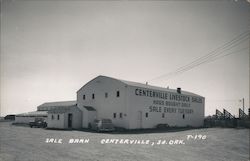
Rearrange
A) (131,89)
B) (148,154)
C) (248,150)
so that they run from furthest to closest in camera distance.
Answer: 1. (131,89)
2. (248,150)
3. (148,154)

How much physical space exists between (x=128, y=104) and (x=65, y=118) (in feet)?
33.3

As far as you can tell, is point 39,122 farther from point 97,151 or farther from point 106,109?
point 97,151

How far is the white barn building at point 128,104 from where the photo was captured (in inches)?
1511

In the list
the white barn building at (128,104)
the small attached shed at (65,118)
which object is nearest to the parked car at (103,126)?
the white barn building at (128,104)

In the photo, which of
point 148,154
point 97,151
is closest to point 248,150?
point 148,154

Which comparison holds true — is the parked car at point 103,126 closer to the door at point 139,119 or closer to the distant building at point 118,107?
the distant building at point 118,107

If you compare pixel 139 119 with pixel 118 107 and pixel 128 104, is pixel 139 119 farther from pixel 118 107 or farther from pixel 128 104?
pixel 118 107

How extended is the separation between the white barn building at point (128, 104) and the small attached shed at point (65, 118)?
1029 mm

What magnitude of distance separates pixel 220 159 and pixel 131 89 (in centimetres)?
2250

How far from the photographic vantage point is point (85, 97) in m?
45.1

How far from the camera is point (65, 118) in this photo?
39531mm

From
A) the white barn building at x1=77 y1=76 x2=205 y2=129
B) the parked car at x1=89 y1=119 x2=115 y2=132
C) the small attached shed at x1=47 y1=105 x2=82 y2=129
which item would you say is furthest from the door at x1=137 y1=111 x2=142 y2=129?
the small attached shed at x1=47 y1=105 x2=82 y2=129

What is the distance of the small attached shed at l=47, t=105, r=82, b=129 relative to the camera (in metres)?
39.5

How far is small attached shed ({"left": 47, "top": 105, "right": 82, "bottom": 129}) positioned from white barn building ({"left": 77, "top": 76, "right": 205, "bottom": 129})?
1029mm
